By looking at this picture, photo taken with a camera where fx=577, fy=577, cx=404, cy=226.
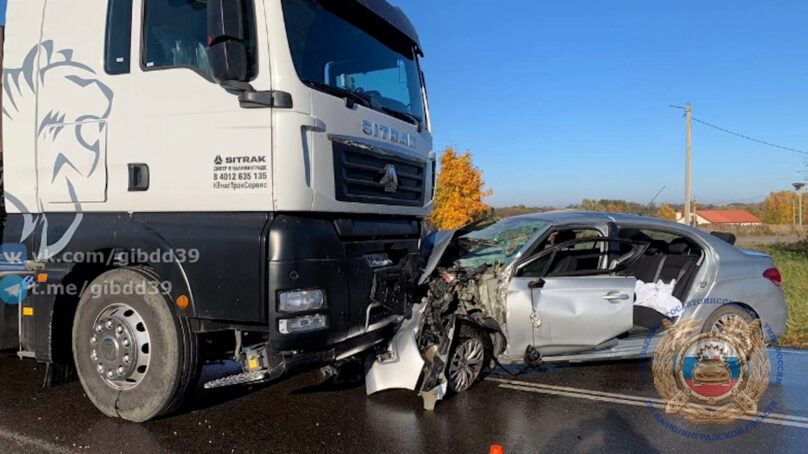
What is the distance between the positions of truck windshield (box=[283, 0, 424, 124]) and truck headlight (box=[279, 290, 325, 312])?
144cm

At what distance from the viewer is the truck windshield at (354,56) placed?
411cm

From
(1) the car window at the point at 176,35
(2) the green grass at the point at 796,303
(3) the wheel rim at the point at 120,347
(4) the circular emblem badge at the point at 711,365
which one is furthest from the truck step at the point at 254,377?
(2) the green grass at the point at 796,303

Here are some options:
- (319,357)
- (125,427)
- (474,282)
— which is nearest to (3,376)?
(125,427)

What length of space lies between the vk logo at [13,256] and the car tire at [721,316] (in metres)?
6.31

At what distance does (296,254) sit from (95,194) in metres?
1.81

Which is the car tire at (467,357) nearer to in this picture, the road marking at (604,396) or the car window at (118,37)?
the road marking at (604,396)

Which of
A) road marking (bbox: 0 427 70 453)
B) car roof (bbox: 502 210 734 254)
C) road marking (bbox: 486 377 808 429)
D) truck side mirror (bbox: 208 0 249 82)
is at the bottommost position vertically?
road marking (bbox: 486 377 808 429)

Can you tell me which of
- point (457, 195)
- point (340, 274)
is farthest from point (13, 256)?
point (457, 195)

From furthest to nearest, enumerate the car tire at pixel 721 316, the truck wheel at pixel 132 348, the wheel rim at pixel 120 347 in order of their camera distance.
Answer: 1. the car tire at pixel 721 316
2. the wheel rim at pixel 120 347
3. the truck wheel at pixel 132 348

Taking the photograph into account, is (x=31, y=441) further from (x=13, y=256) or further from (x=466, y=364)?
(x=466, y=364)

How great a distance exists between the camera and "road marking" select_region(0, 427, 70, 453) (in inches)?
154

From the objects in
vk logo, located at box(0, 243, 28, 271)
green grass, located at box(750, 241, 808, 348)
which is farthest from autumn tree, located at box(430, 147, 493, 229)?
vk logo, located at box(0, 243, 28, 271)

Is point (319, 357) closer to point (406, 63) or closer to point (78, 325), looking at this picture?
point (78, 325)

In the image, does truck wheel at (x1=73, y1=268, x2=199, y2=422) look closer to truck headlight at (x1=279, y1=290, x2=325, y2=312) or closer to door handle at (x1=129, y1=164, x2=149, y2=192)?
door handle at (x1=129, y1=164, x2=149, y2=192)
